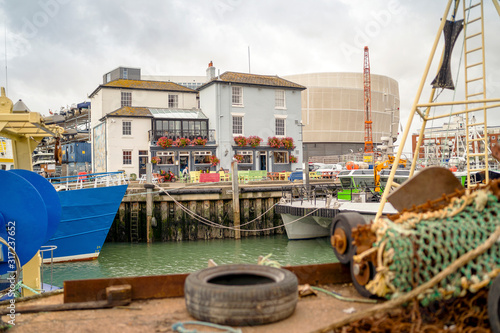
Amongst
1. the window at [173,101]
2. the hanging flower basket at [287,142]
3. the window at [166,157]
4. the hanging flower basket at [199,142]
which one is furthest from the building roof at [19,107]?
the window at [173,101]

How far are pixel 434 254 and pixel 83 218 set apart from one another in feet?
48.7

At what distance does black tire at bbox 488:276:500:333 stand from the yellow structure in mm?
7639

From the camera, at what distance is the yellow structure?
7.56m

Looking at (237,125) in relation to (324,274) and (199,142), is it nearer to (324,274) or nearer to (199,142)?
(199,142)

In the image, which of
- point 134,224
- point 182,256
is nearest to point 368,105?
point 134,224

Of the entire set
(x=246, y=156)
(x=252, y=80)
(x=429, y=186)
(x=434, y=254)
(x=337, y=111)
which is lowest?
(x=434, y=254)

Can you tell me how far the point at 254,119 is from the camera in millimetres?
36938

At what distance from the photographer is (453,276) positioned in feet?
11.4

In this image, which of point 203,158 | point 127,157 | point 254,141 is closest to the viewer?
point 127,157

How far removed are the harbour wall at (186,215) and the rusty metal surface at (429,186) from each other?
590 inches

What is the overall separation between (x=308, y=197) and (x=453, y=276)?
16.7m

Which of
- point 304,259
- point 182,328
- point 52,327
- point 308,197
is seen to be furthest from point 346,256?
point 308,197

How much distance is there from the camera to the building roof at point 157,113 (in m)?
34.3

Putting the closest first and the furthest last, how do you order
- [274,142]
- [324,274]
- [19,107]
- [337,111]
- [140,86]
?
[324,274]
[19,107]
[274,142]
[140,86]
[337,111]
